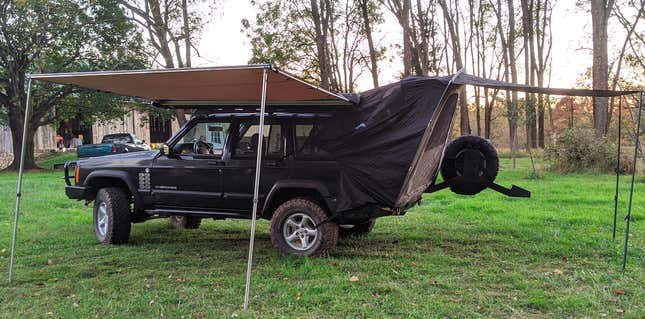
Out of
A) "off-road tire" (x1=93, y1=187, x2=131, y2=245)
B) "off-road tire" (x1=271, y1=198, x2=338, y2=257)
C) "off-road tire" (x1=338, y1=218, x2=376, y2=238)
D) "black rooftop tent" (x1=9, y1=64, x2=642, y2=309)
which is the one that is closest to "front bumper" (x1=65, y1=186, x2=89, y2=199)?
"off-road tire" (x1=93, y1=187, x2=131, y2=245)

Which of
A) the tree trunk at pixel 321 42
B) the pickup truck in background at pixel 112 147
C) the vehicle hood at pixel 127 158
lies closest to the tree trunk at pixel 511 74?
the tree trunk at pixel 321 42

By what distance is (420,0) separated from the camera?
2509 centimetres

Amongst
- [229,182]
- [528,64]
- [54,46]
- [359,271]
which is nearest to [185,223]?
[229,182]

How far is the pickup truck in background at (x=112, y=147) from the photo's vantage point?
2764 cm

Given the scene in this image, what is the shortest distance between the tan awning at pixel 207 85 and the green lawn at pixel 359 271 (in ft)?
6.24

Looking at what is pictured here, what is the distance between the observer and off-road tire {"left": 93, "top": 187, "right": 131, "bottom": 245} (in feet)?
23.5

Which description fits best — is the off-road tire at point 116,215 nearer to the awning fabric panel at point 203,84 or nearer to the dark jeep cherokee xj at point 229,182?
the dark jeep cherokee xj at point 229,182

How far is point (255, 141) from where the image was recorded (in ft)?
21.9

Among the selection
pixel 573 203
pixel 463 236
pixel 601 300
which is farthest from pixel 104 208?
pixel 573 203

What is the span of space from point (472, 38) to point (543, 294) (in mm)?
35738

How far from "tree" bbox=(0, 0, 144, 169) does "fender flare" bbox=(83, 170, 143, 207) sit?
18.9 meters

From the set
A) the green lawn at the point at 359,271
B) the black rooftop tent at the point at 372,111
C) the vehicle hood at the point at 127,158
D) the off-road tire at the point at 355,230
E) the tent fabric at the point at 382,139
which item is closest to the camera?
the green lawn at the point at 359,271

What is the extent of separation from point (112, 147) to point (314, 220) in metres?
23.8

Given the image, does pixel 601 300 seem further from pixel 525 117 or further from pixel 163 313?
pixel 525 117
